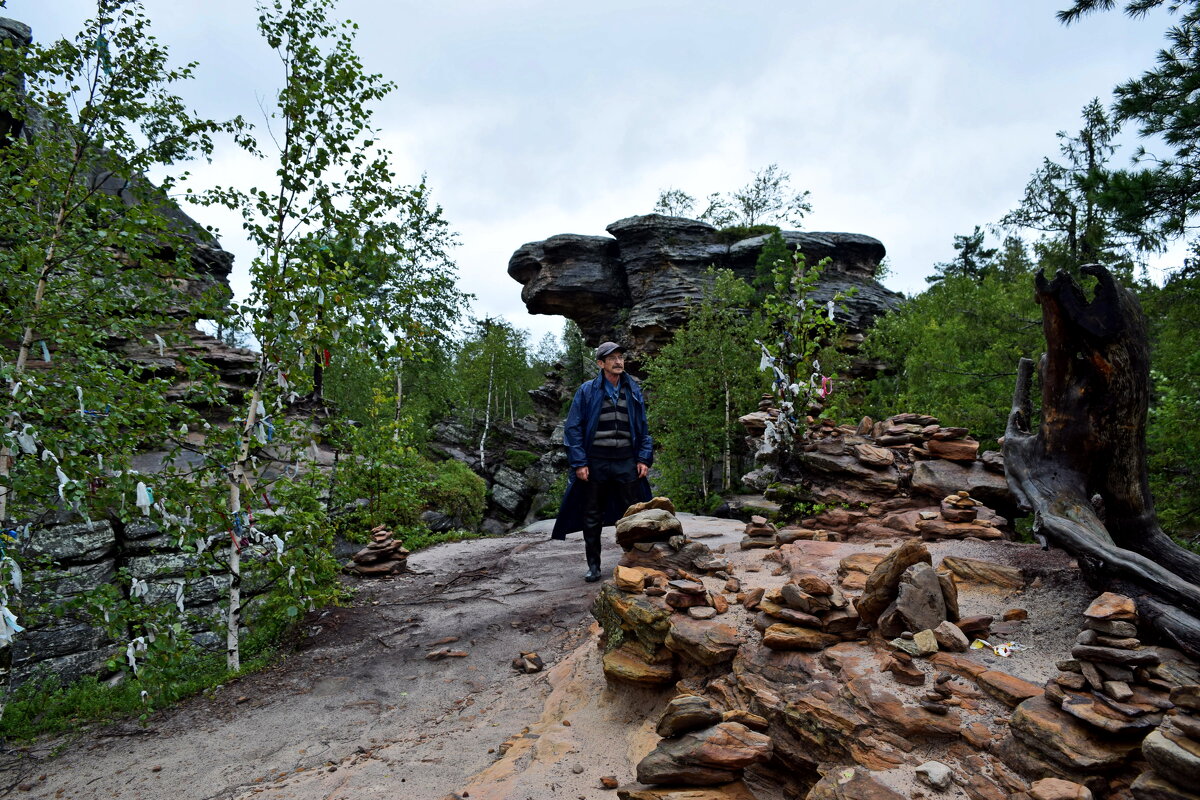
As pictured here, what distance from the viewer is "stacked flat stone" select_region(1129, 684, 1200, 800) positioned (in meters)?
1.80

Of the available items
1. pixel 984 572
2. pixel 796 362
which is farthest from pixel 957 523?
pixel 796 362

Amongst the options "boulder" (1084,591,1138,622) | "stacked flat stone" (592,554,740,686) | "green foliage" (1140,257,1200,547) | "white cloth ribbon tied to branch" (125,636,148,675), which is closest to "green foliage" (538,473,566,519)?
"green foliage" (1140,257,1200,547)

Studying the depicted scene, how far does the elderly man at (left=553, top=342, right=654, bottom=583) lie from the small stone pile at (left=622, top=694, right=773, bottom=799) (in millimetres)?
3493

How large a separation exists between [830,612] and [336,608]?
605cm

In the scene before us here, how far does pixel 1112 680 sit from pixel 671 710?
1855 millimetres

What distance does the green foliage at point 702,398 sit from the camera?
1998 cm

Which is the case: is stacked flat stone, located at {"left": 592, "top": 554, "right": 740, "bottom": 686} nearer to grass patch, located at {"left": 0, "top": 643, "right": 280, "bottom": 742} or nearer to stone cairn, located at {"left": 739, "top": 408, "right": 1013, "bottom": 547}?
stone cairn, located at {"left": 739, "top": 408, "right": 1013, "bottom": 547}

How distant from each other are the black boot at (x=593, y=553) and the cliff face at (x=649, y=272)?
81.9 feet

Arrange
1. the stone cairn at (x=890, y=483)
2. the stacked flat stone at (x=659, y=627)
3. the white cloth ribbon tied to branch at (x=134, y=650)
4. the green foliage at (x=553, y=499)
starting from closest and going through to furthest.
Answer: the stacked flat stone at (x=659, y=627) < the white cloth ribbon tied to branch at (x=134, y=650) < the stone cairn at (x=890, y=483) < the green foliage at (x=553, y=499)

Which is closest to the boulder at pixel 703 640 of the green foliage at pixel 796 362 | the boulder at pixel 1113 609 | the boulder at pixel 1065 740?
the boulder at pixel 1065 740

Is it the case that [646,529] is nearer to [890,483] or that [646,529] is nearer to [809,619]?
[809,619]

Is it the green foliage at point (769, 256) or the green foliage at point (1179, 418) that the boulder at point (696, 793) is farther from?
the green foliage at point (769, 256)

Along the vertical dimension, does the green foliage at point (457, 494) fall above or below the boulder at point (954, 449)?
below

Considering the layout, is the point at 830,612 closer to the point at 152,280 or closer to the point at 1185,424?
the point at 152,280
